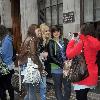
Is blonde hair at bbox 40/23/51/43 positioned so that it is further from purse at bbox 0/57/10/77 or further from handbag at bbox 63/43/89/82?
handbag at bbox 63/43/89/82

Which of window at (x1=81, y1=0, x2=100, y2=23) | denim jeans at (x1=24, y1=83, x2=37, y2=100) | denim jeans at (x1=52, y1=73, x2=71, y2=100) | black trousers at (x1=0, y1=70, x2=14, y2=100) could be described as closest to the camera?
denim jeans at (x1=24, y1=83, x2=37, y2=100)

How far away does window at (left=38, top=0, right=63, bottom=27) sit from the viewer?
15180 millimetres

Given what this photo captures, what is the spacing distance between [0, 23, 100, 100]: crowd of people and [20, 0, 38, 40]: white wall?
724cm

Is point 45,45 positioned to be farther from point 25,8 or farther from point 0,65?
point 25,8

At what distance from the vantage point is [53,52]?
30.8 ft

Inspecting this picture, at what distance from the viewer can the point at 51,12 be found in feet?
52.2

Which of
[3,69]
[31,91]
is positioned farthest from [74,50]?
[3,69]

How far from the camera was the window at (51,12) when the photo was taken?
15.2 m

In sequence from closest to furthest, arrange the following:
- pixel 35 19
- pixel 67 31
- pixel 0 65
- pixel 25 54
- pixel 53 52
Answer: pixel 25 54 < pixel 53 52 < pixel 0 65 < pixel 67 31 < pixel 35 19

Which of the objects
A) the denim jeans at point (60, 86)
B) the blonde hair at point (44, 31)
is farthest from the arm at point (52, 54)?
the denim jeans at point (60, 86)

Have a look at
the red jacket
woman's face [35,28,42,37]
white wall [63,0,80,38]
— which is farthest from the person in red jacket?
white wall [63,0,80,38]

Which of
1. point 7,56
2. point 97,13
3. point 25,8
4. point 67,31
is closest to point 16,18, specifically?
point 25,8

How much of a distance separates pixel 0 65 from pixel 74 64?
9.21 feet

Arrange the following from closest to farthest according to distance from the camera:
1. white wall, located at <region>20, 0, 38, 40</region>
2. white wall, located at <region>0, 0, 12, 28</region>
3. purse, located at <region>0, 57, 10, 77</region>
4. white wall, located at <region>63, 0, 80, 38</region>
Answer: purse, located at <region>0, 57, 10, 77</region>
white wall, located at <region>63, 0, 80, 38</region>
white wall, located at <region>20, 0, 38, 40</region>
white wall, located at <region>0, 0, 12, 28</region>
